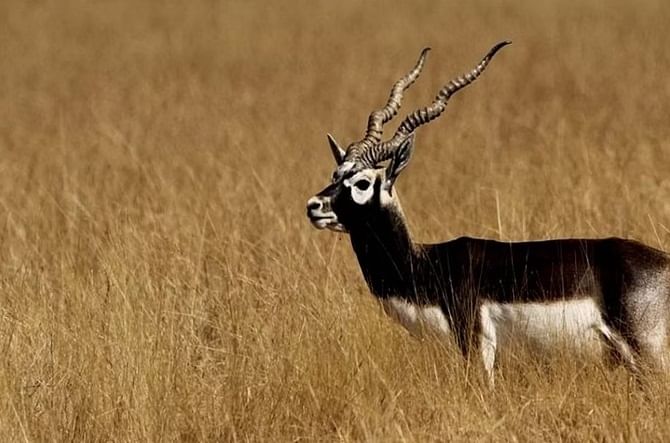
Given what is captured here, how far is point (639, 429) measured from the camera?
18.0 ft

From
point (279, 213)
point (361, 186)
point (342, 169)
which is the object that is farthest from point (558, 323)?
point (279, 213)

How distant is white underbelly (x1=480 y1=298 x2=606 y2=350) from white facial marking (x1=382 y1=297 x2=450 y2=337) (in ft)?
0.69

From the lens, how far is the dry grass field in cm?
598

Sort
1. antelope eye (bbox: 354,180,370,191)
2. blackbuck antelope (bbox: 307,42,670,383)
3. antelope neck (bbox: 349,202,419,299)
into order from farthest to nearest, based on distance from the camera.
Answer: antelope neck (bbox: 349,202,419,299), antelope eye (bbox: 354,180,370,191), blackbuck antelope (bbox: 307,42,670,383)

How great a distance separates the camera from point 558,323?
624cm

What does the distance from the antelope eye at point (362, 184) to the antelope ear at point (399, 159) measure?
132mm

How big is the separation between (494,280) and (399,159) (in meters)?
0.81

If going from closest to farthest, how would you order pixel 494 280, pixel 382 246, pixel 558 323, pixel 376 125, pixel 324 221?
pixel 558 323 → pixel 494 280 → pixel 324 221 → pixel 382 246 → pixel 376 125

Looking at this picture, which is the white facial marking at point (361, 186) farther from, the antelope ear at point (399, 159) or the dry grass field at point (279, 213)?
the dry grass field at point (279, 213)

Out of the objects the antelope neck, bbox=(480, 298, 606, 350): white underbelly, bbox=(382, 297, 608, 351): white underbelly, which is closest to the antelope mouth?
the antelope neck

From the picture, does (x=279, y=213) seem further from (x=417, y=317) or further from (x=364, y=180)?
(x=417, y=317)

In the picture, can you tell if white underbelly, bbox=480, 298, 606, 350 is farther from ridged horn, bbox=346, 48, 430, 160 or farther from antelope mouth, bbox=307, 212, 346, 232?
ridged horn, bbox=346, 48, 430, 160

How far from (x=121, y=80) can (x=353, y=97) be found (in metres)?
3.55

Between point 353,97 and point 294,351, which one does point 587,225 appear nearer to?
point 294,351
